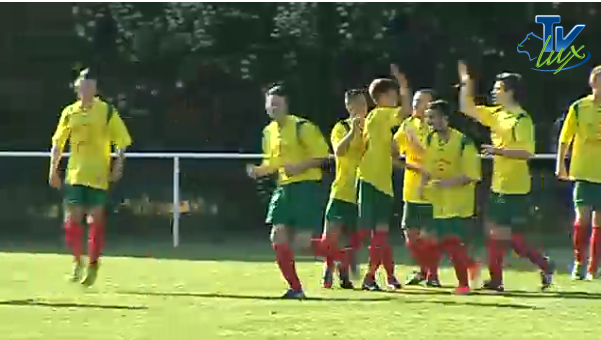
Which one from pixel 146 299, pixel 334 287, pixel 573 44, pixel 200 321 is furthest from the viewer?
pixel 573 44

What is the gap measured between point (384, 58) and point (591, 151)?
24.7 feet

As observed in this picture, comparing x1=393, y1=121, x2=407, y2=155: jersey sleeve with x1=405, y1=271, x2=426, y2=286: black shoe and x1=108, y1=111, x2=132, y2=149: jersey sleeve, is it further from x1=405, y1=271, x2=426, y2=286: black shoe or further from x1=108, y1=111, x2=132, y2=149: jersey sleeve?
x1=108, y1=111, x2=132, y2=149: jersey sleeve

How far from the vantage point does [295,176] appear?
948cm

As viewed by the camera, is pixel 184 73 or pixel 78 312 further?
pixel 184 73

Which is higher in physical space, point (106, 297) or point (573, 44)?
point (573, 44)

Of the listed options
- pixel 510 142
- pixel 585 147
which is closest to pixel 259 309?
pixel 510 142

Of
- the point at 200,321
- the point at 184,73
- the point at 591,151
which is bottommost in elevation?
the point at 200,321

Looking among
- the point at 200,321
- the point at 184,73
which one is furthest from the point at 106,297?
the point at 184,73

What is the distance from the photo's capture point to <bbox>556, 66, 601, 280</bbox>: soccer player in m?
10.8

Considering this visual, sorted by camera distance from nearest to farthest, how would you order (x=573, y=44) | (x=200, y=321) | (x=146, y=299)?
(x=200, y=321) < (x=146, y=299) < (x=573, y=44)

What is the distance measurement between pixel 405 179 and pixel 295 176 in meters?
1.53

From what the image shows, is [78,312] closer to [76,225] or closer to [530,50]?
[76,225]

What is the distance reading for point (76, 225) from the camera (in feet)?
34.5

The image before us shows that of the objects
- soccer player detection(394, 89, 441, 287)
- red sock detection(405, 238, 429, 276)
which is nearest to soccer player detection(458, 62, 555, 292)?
soccer player detection(394, 89, 441, 287)
